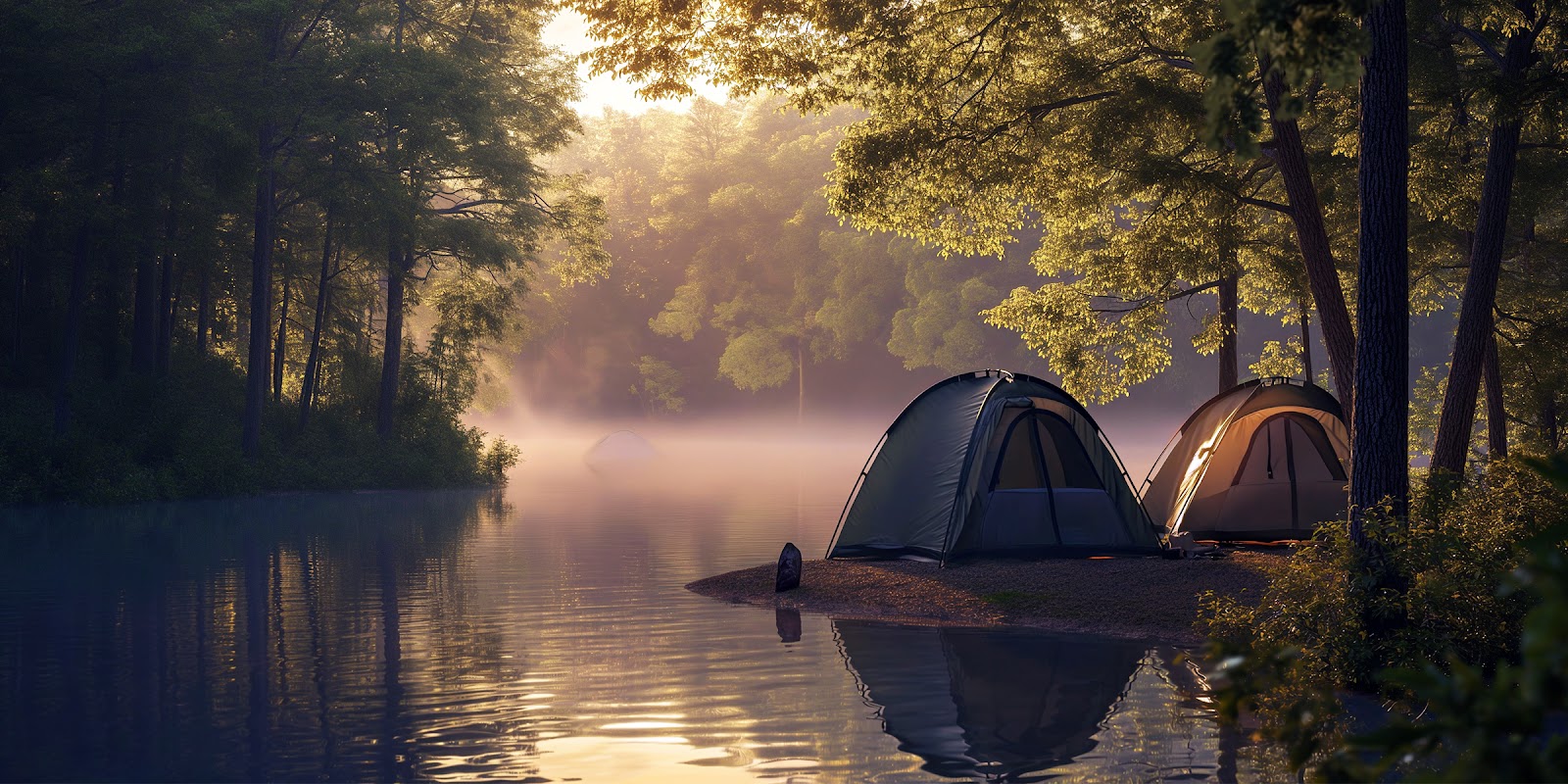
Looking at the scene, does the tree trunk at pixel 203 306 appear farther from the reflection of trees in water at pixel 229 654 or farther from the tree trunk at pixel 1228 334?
the tree trunk at pixel 1228 334

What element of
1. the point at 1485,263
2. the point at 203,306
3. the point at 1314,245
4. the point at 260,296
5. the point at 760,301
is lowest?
the point at 1485,263

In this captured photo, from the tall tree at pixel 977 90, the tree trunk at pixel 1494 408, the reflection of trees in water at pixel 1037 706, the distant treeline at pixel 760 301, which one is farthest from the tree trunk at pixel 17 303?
the tree trunk at pixel 1494 408

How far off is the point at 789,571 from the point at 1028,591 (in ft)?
9.34

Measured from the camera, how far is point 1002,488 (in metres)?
16.9

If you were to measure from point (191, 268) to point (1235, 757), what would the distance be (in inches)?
1361

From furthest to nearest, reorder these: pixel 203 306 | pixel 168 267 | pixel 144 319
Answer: pixel 203 306 < pixel 168 267 < pixel 144 319

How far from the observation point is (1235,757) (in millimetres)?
8148

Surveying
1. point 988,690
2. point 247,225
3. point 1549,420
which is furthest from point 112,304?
point 1549,420

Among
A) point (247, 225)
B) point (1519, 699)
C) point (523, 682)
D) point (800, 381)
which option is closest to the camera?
point (1519, 699)

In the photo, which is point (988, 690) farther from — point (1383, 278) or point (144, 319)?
point (144, 319)

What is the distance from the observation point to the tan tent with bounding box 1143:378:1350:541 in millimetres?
18656

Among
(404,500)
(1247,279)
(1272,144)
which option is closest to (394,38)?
(404,500)

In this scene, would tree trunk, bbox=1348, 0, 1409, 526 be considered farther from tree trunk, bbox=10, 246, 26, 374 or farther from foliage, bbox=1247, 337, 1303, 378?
tree trunk, bbox=10, 246, 26, 374

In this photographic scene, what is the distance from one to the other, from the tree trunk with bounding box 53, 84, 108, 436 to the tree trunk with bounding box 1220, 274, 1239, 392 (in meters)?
24.5
